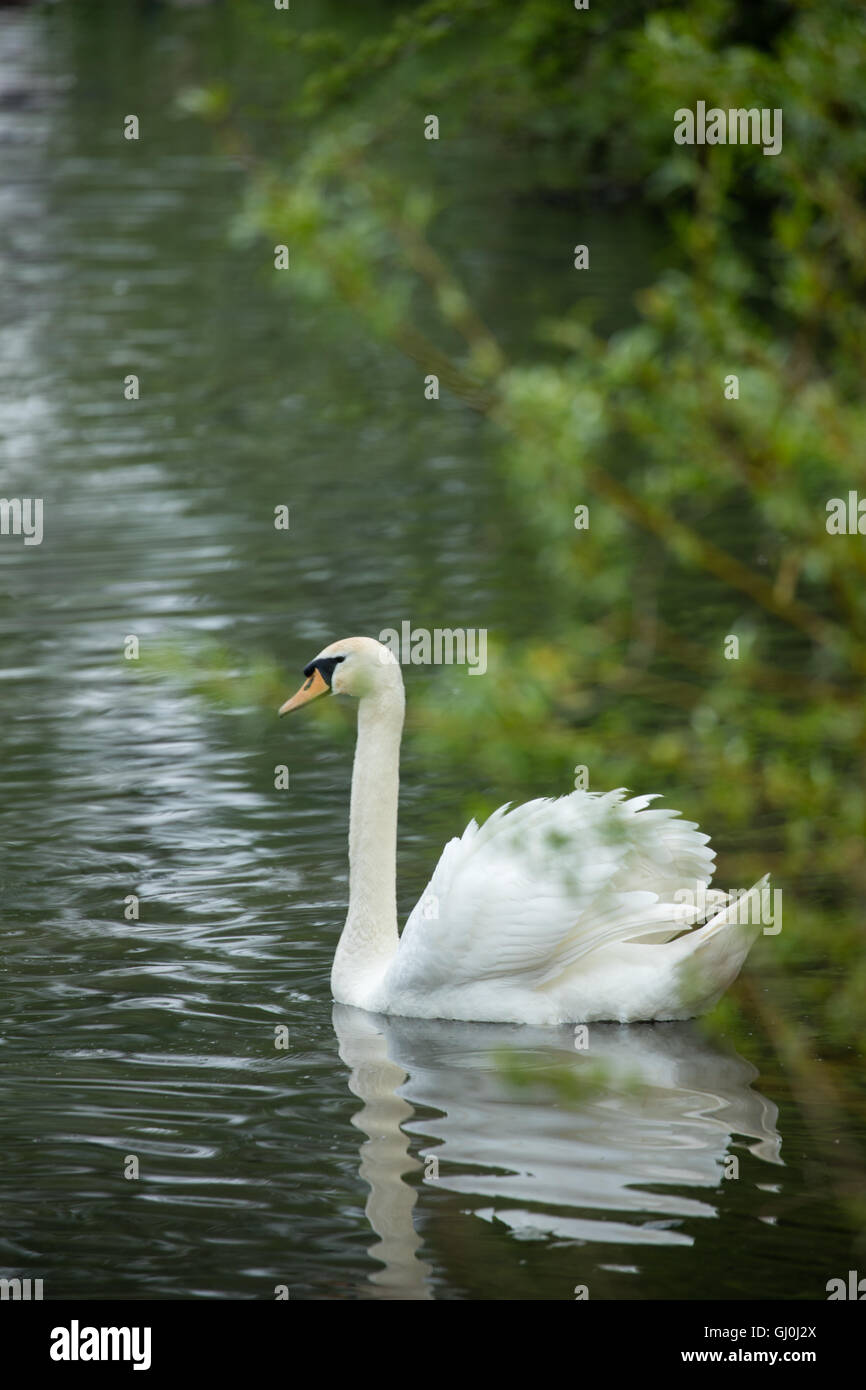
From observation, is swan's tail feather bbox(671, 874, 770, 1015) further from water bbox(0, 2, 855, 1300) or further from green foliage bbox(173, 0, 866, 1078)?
green foliage bbox(173, 0, 866, 1078)

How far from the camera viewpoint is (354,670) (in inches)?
273

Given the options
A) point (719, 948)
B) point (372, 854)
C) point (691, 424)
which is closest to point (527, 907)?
point (719, 948)

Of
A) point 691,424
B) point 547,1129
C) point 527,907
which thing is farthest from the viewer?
point 527,907

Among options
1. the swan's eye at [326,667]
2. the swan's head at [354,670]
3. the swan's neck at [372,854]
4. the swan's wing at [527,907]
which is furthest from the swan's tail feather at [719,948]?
the swan's eye at [326,667]

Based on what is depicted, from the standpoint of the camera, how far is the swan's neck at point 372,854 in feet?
22.5

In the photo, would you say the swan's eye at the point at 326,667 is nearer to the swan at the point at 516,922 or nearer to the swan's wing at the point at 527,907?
the swan at the point at 516,922

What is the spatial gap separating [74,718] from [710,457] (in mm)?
7034

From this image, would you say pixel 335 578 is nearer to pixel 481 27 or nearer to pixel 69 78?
pixel 481 27

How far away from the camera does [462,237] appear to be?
24.3 metres

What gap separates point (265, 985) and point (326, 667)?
40.9 inches

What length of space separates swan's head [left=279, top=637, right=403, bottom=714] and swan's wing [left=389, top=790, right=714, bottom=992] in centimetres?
64

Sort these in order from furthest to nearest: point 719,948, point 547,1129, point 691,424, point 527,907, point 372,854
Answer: point 372,854
point 527,907
point 719,948
point 547,1129
point 691,424

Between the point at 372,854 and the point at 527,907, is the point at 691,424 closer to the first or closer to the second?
the point at 527,907
